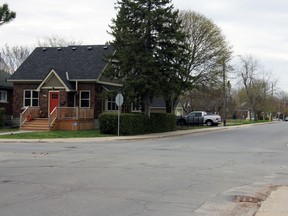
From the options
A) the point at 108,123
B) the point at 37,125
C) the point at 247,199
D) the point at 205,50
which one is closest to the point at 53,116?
the point at 37,125

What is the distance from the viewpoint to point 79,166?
14188 millimetres

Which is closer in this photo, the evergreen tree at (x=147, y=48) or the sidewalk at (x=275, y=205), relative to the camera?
the sidewalk at (x=275, y=205)

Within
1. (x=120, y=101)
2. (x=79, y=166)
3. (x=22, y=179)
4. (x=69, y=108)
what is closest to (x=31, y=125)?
(x=69, y=108)

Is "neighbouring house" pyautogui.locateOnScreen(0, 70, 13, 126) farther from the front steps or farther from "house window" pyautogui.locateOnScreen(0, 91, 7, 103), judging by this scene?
the front steps

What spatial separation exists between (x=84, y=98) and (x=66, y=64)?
4412 mm

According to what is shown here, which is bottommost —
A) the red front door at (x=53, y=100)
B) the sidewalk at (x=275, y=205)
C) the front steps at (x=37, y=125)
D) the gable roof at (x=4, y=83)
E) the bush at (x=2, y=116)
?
the sidewalk at (x=275, y=205)

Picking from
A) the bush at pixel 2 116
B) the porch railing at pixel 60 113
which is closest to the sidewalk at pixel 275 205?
the porch railing at pixel 60 113

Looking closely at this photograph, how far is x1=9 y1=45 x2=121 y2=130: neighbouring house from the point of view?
35.6 m

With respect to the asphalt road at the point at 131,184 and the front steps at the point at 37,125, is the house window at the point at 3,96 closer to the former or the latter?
the front steps at the point at 37,125

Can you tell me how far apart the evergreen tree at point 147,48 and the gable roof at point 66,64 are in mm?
4188

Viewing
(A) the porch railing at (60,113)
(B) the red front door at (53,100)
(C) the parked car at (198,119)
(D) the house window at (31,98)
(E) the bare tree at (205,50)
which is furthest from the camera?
(C) the parked car at (198,119)

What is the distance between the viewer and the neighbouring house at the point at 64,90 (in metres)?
35.6

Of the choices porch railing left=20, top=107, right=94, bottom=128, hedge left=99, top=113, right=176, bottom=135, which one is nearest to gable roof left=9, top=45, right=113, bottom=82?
porch railing left=20, top=107, right=94, bottom=128

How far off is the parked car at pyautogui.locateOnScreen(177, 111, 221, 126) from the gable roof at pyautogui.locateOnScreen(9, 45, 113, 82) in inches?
610
